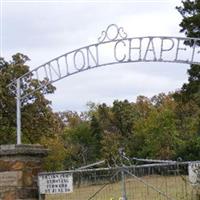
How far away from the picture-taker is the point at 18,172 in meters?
10.3

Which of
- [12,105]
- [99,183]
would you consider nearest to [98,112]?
[12,105]

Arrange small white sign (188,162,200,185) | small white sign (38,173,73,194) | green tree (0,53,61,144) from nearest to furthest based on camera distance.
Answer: small white sign (188,162,200,185), small white sign (38,173,73,194), green tree (0,53,61,144)

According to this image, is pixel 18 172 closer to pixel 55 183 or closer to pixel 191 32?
pixel 55 183

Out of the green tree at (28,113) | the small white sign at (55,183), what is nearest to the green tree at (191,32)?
the green tree at (28,113)

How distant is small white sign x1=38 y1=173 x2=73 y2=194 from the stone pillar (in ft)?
0.53

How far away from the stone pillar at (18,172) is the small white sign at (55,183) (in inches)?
6.4

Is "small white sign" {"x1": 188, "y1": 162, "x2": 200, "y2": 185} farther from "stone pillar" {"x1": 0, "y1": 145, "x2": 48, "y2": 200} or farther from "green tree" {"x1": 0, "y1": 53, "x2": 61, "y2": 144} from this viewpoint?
"green tree" {"x1": 0, "y1": 53, "x2": 61, "y2": 144}

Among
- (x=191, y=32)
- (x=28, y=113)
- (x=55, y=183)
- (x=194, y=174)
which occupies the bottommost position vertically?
(x=55, y=183)

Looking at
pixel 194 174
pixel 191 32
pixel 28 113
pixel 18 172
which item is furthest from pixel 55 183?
pixel 191 32

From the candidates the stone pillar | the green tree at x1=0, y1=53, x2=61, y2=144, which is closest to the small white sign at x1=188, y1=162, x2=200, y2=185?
the stone pillar

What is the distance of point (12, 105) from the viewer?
22.8 m

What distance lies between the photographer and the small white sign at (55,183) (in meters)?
10.3

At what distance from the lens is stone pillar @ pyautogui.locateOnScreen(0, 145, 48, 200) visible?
33.8ft

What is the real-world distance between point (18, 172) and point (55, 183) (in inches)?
26.7
